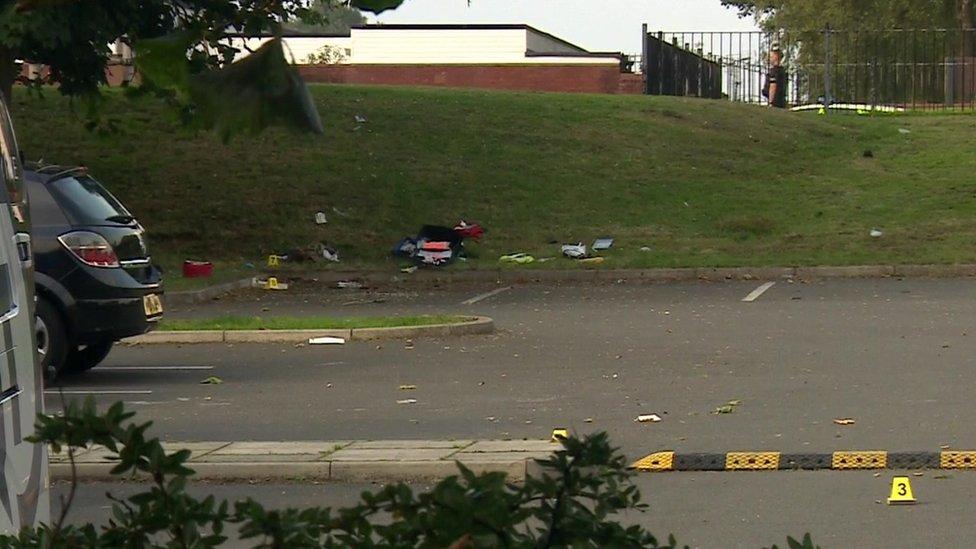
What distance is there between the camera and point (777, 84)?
1369 inches

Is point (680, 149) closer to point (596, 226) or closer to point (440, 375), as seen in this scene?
point (596, 226)

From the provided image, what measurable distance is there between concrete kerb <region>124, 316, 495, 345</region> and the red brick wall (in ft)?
75.9

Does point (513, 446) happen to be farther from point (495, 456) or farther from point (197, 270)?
point (197, 270)

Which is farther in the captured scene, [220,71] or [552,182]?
[552,182]

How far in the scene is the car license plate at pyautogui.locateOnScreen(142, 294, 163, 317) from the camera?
11.6 metres

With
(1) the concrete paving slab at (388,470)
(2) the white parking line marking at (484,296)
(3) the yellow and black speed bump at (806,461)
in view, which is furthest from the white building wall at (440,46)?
(1) the concrete paving slab at (388,470)

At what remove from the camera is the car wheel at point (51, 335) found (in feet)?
36.6

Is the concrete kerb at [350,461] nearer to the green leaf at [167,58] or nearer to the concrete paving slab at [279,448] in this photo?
the concrete paving slab at [279,448]

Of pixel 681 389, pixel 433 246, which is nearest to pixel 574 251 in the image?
pixel 433 246

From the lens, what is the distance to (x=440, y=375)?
1181cm

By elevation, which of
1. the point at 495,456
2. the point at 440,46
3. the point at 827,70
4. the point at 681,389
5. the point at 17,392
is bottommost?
the point at 681,389

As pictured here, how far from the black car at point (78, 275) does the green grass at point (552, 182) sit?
7360mm

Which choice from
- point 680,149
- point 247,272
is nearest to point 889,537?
point 247,272

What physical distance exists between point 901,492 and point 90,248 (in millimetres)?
6884
